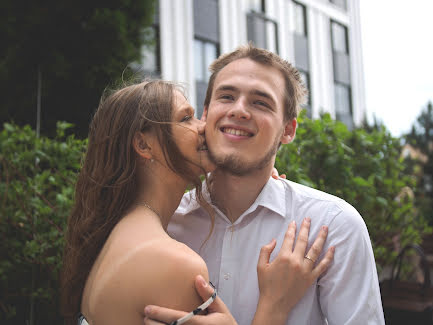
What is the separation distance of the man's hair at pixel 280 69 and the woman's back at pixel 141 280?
132 centimetres

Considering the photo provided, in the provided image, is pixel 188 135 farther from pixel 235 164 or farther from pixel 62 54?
pixel 62 54

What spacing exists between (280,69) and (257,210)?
0.91m

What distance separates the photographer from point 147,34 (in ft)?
23.7

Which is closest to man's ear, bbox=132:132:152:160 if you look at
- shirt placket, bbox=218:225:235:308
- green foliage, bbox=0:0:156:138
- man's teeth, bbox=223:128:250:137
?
man's teeth, bbox=223:128:250:137

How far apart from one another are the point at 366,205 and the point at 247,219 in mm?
2128

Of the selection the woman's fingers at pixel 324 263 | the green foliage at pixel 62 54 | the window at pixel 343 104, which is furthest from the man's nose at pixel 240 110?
the window at pixel 343 104

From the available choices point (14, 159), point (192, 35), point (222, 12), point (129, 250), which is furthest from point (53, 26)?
point (222, 12)

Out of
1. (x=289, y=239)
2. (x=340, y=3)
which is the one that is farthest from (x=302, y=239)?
(x=340, y=3)

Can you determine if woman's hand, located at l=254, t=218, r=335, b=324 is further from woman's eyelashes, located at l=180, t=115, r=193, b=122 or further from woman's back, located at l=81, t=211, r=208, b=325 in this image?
woman's eyelashes, located at l=180, t=115, r=193, b=122

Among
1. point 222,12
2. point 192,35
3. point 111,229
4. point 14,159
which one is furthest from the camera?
point 222,12

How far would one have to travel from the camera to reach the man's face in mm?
2424

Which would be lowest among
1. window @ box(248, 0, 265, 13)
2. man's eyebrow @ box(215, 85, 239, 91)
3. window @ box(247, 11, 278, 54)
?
man's eyebrow @ box(215, 85, 239, 91)

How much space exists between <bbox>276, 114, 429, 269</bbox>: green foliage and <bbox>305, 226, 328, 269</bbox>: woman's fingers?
1282 mm

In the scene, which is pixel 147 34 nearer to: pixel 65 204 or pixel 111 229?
pixel 65 204
